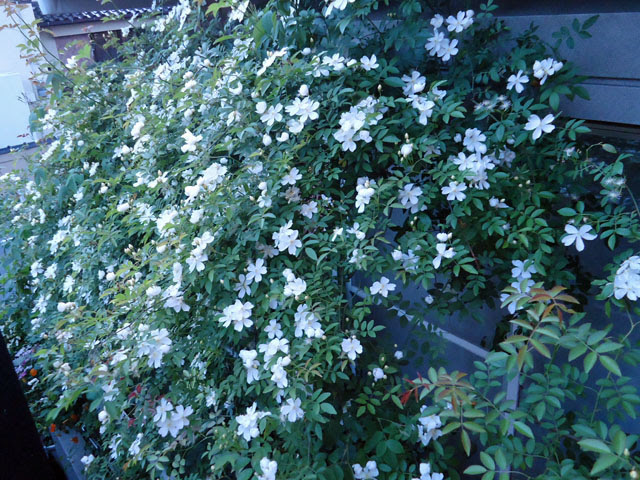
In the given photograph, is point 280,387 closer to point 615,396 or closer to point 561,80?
point 615,396

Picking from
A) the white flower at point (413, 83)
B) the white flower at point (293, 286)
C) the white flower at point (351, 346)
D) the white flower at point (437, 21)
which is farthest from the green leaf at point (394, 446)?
the white flower at point (437, 21)

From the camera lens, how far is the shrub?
4.86 ft

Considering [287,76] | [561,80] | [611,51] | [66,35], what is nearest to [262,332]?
[287,76]

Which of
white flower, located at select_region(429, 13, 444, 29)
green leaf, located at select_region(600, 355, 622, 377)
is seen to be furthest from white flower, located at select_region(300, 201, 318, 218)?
green leaf, located at select_region(600, 355, 622, 377)

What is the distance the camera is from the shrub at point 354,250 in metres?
1.48

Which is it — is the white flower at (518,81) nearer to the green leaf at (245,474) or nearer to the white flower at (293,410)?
the white flower at (293,410)

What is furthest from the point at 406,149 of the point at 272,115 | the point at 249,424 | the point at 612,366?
the point at 249,424

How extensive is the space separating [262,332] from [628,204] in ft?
3.92

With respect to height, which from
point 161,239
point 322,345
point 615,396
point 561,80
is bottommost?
point 615,396

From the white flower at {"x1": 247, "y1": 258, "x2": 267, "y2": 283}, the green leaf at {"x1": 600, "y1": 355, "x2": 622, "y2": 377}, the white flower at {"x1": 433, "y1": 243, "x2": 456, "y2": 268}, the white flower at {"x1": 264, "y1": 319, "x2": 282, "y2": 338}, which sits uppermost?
the green leaf at {"x1": 600, "y1": 355, "x2": 622, "y2": 377}

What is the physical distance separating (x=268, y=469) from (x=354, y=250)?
66 centimetres

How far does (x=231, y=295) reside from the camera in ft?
5.63

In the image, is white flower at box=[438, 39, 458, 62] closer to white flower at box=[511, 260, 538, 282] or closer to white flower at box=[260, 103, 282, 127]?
white flower at box=[260, 103, 282, 127]

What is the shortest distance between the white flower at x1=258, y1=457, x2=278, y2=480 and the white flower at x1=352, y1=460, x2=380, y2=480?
0.26 meters
